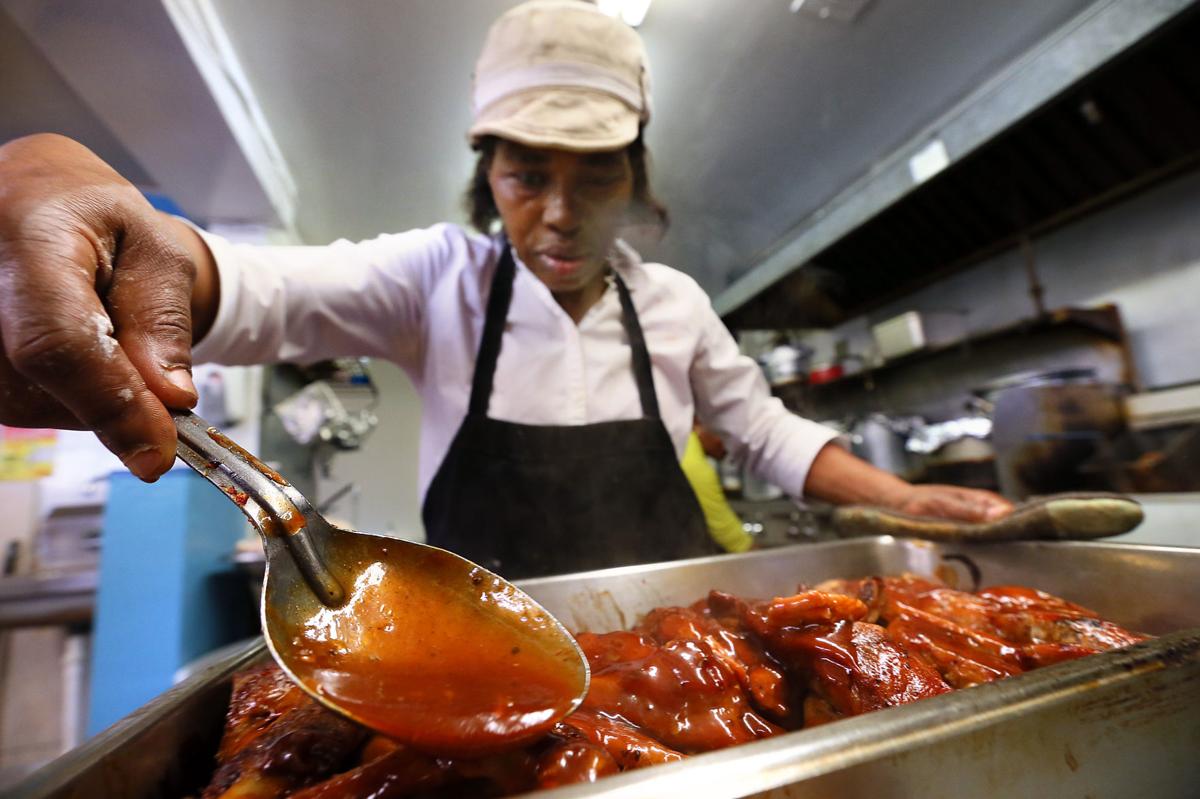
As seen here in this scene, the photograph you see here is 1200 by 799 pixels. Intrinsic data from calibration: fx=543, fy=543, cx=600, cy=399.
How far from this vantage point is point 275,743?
619 millimetres

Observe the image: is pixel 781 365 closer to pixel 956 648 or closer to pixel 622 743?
pixel 956 648

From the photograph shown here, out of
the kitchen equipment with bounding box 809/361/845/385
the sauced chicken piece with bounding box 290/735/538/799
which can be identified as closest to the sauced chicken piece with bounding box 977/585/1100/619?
the sauced chicken piece with bounding box 290/735/538/799

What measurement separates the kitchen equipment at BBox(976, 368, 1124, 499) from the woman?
7.80ft

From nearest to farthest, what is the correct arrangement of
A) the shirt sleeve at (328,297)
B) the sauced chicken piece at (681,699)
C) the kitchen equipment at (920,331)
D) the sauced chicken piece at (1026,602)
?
1. the sauced chicken piece at (681,699)
2. the sauced chicken piece at (1026,602)
3. the shirt sleeve at (328,297)
4. the kitchen equipment at (920,331)

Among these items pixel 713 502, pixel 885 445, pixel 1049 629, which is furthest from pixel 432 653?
pixel 885 445

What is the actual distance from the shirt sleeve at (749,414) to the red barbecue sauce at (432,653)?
50.8 inches

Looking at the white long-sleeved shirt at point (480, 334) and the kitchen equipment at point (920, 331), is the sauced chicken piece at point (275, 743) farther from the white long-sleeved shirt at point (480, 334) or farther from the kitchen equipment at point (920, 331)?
the kitchen equipment at point (920, 331)

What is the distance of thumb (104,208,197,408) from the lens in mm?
628

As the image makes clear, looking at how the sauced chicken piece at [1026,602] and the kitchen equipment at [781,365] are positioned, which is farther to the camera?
the kitchen equipment at [781,365]

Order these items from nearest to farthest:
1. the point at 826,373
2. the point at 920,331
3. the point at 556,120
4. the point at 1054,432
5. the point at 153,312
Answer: the point at 153,312
the point at 556,120
the point at 1054,432
the point at 920,331
the point at 826,373

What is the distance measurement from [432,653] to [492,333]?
3.45 ft

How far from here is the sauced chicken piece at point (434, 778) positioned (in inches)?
20.7

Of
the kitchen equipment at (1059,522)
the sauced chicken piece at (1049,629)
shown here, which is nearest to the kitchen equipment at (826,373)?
the kitchen equipment at (1059,522)

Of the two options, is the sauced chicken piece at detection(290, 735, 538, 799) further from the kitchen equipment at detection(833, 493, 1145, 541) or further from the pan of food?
the kitchen equipment at detection(833, 493, 1145, 541)
